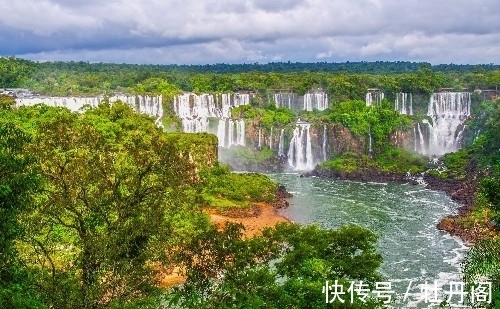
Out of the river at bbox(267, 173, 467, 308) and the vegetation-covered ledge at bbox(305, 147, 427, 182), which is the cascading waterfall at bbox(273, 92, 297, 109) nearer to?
the vegetation-covered ledge at bbox(305, 147, 427, 182)

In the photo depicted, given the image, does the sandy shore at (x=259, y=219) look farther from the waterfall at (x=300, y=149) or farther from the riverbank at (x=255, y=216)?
the waterfall at (x=300, y=149)

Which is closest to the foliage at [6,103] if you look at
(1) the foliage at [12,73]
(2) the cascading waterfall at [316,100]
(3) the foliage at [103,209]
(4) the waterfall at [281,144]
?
(3) the foliage at [103,209]

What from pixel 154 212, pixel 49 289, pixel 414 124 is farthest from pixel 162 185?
pixel 414 124

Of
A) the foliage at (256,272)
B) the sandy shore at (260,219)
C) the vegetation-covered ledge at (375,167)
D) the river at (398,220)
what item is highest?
the foliage at (256,272)

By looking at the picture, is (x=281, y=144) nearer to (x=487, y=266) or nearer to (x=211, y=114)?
(x=211, y=114)

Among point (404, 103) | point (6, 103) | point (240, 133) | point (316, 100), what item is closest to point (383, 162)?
point (240, 133)

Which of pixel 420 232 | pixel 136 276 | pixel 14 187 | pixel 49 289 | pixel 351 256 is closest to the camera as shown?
pixel 14 187

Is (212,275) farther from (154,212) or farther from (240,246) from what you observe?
(154,212)
